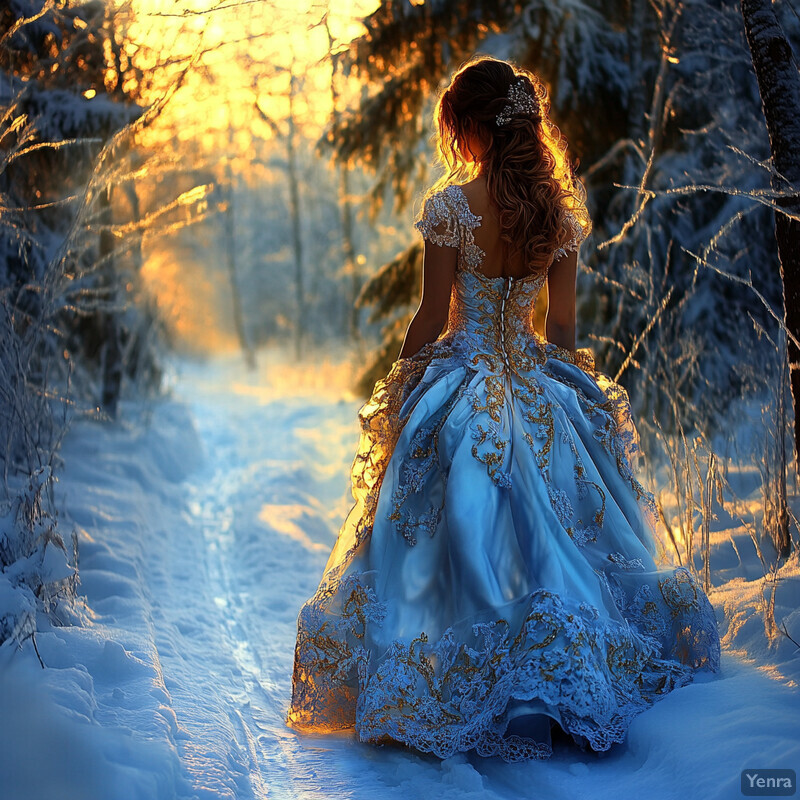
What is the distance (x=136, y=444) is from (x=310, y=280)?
1972 cm

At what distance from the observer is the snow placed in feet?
6.25

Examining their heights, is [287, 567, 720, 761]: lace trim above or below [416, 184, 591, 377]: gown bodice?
below

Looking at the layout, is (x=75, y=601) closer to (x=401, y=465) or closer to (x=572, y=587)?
(x=401, y=465)

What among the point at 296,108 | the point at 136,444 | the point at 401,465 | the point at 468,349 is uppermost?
the point at 296,108

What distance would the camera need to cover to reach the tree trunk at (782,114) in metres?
2.84

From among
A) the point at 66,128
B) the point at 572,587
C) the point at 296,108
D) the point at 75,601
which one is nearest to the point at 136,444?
the point at 66,128

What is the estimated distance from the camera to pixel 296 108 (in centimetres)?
1777

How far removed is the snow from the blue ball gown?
0.11 metres

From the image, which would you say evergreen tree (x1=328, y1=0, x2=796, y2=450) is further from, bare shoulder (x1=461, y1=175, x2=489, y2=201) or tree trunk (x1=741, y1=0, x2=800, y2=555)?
bare shoulder (x1=461, y1=175, x2=489, y2=201)

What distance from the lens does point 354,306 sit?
6930 mm

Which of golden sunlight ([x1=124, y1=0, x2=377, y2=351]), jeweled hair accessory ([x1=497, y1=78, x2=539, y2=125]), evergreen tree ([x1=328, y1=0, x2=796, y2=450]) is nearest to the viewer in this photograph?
jeweled hair accessory ([x1=497, y1=78, x2=539, y2=125])

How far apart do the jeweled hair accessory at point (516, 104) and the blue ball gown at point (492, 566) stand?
0.30 m

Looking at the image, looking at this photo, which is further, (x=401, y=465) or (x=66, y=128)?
(x=66, y=128)

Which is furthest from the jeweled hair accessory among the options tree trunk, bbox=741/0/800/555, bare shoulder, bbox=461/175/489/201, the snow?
the snow
